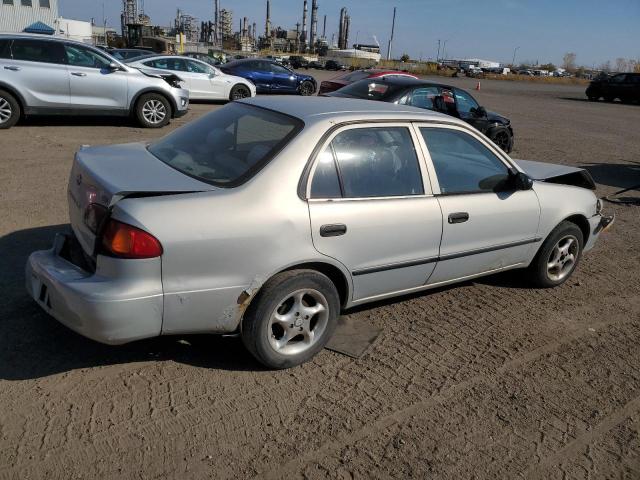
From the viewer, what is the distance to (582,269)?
559 cm

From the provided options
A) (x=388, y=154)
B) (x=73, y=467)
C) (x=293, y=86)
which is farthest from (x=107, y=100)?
(x=293, y=86)

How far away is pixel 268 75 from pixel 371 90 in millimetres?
11458

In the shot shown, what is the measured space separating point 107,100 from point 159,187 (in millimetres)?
8387

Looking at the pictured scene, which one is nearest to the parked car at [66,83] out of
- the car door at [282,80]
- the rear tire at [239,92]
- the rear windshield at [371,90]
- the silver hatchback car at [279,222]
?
the rear windshield at [371,90]

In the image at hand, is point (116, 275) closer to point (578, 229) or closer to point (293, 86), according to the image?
point (578, 229)

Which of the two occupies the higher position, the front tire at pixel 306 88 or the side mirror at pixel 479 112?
the side mirror at pixel 479 112

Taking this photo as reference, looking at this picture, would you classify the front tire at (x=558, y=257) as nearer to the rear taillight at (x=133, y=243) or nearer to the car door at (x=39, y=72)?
the rear taillight at (x=133, y=243)

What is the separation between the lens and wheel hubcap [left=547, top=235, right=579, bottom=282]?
490 centimetres

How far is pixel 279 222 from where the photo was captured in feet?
10.2

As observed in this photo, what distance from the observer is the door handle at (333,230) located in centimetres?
328

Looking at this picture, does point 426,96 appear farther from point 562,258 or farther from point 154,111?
point 562,258

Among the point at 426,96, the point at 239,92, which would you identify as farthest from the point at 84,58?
the point at 239,92

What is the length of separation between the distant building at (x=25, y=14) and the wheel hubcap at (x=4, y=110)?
47.7 meters

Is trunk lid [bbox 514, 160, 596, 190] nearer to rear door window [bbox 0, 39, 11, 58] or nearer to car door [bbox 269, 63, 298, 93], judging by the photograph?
rear door window [bbox 0, 39, 11, 58]
